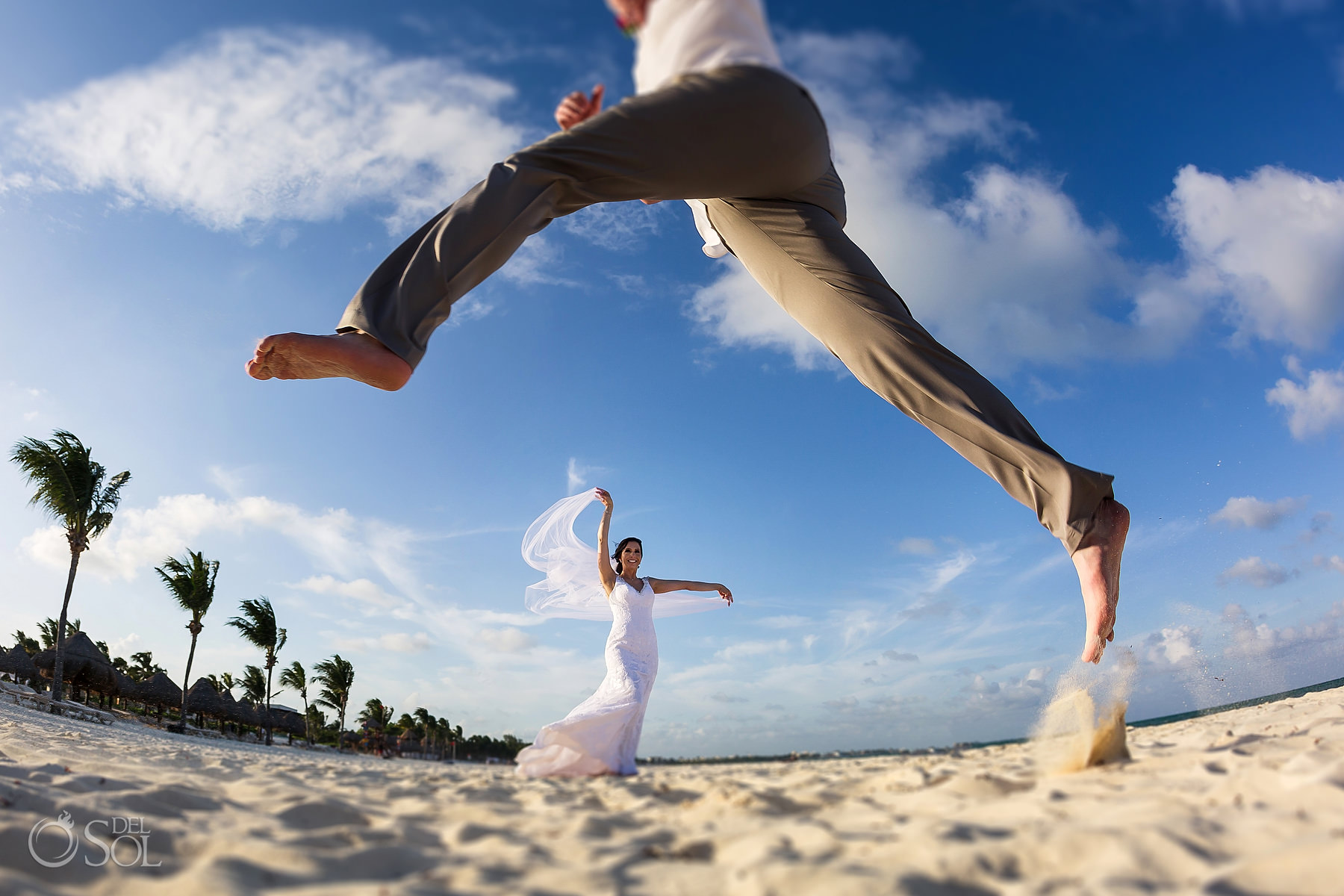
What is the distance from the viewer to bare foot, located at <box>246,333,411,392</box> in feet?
6.82

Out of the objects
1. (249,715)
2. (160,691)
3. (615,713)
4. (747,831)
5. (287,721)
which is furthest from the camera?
(287,721)

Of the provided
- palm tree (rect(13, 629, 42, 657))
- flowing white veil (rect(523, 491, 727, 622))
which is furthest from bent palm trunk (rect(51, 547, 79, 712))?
palm tree (rect(13, 629, 42, 657))

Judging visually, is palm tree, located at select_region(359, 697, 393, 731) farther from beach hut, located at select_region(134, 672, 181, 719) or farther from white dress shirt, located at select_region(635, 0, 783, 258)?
white dress shirt, located at select_region(635, 0, 783, 258)

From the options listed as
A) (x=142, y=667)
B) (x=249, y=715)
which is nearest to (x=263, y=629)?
(x=249, y=715)

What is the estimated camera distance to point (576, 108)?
2568 millimetres

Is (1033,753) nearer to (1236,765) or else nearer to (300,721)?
(1236,765)

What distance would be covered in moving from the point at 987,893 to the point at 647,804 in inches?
40.9

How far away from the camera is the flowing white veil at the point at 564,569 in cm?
550

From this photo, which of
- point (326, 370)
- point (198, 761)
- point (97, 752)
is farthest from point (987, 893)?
A: point (97, 752)

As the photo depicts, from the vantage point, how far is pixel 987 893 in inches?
43.0

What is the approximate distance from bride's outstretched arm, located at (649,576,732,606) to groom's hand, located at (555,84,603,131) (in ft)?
11.7

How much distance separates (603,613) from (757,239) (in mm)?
3444

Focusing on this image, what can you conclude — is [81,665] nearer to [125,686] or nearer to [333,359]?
[125,686]

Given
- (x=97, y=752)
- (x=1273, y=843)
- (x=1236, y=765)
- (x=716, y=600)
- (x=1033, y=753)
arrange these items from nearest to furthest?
(x=1273, y=843), (x=1236, y=765), (x=1033, y=753), (x=97, y=752), (x=716, y=600)
